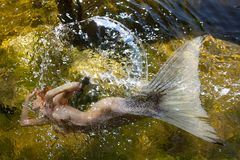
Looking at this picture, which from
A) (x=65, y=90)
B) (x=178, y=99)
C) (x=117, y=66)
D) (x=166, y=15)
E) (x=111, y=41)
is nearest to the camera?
(x=178, y=99)

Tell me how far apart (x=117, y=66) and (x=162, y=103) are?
173cm

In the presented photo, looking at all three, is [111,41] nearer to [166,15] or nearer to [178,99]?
[166,15]

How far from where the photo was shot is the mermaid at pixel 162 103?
2.44 metres

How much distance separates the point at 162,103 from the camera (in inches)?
99.2

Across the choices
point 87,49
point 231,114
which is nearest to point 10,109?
point 87,49

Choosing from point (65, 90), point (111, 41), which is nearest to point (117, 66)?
point (111, 41)

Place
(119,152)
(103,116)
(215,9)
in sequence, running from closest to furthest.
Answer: (103,116) < (119,152) < (215,9)

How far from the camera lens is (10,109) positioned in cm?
381

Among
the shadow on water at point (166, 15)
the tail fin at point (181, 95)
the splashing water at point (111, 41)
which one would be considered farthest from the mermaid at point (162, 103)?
the shadow on water at point (166, 15)

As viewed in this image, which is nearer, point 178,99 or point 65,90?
point 178,99

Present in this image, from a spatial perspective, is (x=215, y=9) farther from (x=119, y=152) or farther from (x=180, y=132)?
(x=119, y=152)

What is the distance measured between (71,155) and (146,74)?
116 cm

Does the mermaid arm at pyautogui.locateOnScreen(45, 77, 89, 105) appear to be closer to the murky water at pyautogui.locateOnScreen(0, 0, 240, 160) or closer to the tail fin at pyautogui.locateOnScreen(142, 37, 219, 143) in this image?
the murky water at pyautogui.locateOnScreen(0, 0, 240, 160)

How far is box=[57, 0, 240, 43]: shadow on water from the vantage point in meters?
4.80
